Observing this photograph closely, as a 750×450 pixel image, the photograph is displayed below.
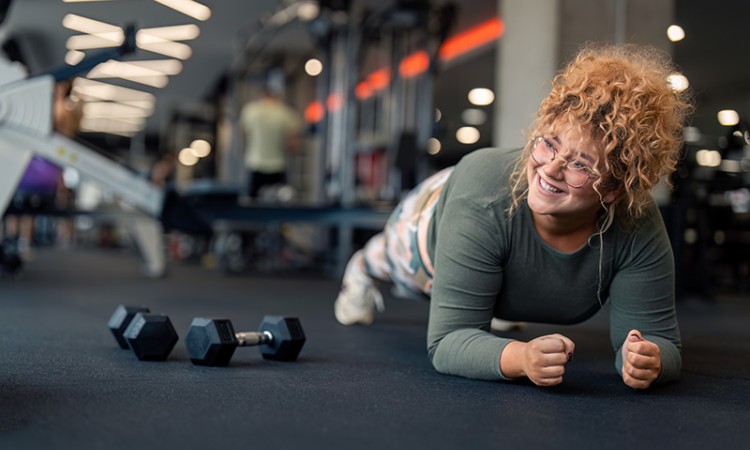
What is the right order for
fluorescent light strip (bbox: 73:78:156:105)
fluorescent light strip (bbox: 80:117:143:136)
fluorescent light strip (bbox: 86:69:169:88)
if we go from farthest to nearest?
1. fluorescent light strip (bbox: 80:117:143:136)
2. fluorescent light strip (bbox: 86:69:169:88)
3. fluorescent light strip (bbox: 73:78:156:105)

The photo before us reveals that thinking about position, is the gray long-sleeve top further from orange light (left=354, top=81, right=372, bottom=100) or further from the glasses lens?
orange light (left=354, top=81, right=372, bottom=100)

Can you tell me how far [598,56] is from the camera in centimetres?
150

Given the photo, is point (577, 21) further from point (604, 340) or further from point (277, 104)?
point (277, 104)

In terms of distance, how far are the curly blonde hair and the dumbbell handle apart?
0.72 meters

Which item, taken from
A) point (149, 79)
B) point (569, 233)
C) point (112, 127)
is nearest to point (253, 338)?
point (569, 233)

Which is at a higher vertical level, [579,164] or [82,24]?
[82,24]

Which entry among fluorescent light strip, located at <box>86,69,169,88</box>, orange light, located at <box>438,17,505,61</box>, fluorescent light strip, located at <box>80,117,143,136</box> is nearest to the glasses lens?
orange light, located at <box>438,17,505,61</box>

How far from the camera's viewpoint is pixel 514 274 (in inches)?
61.7

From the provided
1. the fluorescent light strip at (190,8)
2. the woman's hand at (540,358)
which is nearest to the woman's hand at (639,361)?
the woman's hand at (540,358)

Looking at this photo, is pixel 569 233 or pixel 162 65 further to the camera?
pixel 162 65

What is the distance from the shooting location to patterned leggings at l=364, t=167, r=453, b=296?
186 centimetres

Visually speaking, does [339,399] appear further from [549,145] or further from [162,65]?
[162,65]

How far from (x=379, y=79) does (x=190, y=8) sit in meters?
3.43

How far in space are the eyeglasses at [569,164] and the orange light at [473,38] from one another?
5679 millimetres
